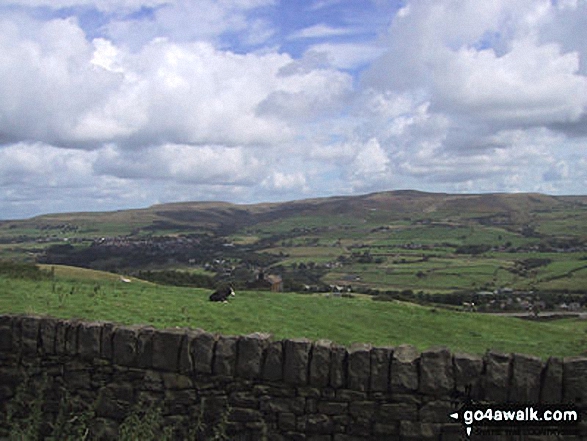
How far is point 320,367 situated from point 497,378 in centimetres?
262

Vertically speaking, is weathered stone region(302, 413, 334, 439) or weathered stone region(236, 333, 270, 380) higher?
weathered stone region(236, 333, 270, 380)

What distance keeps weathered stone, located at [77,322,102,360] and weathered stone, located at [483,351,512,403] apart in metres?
6.44

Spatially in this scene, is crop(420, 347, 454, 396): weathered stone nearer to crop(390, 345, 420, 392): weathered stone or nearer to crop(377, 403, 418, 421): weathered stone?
crop(390, 345, 420, 392): weathered stone

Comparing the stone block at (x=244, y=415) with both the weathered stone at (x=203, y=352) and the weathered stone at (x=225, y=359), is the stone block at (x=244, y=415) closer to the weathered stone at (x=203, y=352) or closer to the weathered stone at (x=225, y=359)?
the weathered stone at (x=225, y=359)

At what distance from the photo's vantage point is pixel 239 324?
14.3 m

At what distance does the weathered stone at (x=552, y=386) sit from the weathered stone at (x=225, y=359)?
469 cm

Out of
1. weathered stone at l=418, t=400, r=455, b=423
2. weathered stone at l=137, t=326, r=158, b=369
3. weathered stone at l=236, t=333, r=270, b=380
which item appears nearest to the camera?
weathered stone at l=418, t=400, r=455, b=423

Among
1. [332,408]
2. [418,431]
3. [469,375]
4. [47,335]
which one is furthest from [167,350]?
[469,375]

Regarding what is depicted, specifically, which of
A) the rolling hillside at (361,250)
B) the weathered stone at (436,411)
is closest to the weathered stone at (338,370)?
the weathered stone at (436,411)

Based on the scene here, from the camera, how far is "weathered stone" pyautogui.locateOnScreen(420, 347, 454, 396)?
27.4 ft

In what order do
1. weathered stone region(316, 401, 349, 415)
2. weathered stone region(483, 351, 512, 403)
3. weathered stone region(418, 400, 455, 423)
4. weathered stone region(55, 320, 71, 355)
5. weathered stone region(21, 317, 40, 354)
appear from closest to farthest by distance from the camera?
weathered stone region(483, 351, 512, 403) → weathered stone region(418, 400, 455, 423) → weathered stone region(316, 401, 349, 415) → weathered stone region(55, 320, 71, 355) → weathered stone region(21, 317, 40, 354)

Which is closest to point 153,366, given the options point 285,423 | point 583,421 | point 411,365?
point 285,423

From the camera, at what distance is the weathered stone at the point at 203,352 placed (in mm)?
9227

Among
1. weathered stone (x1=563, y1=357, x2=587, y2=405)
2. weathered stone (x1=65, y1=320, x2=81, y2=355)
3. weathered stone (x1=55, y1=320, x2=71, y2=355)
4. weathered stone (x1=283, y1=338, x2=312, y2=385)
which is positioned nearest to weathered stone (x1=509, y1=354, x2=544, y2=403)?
weathered stone (x1=563, y1=357, x2=587, y2=405)
